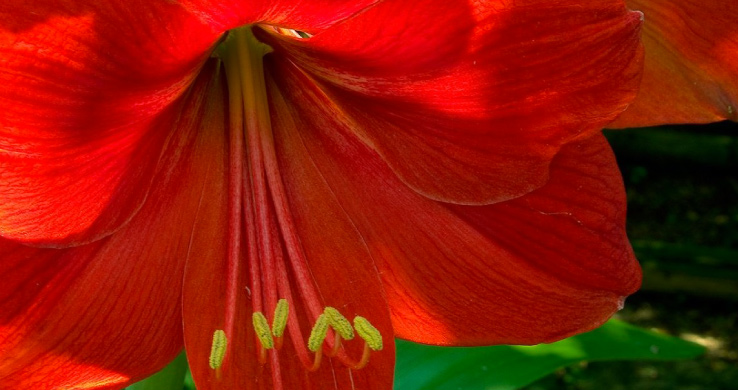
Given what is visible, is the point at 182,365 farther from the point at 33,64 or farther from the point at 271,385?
the point at 33,64

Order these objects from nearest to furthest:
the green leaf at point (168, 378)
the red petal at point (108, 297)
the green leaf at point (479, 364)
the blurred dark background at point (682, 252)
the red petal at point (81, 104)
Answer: the red petal at point (81, 104) < the red petal at point (108, 297) < the green leaf at point (168, 378) < the green leaf at point (479, 364) < the blurred dark background at point (682, 252)

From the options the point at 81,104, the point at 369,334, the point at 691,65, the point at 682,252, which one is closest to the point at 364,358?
the point at 369,334

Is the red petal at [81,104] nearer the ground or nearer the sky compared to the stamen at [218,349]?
nearer the sky

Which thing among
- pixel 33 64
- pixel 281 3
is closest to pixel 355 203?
pixel 281 3

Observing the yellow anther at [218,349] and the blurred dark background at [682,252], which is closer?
the yellow anther at [218,349]

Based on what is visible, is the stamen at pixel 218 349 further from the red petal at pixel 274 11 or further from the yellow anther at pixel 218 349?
the red petal at pixel 274 11

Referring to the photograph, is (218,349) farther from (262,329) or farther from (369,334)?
(369,334)

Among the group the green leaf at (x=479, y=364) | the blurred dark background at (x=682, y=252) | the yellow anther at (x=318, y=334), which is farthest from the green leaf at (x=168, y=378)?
the blurred dark background at (x=682, y=252)
